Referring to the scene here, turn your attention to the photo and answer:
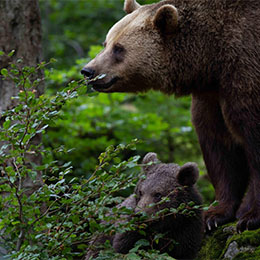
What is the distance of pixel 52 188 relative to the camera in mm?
3756

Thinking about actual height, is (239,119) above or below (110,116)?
above

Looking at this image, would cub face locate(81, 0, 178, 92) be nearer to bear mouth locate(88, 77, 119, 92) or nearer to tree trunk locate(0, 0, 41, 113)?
bear mouth locate(88, 77, 119, 92)

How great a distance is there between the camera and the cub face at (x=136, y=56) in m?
5.03

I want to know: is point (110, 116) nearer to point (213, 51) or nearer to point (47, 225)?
point (213, 51)

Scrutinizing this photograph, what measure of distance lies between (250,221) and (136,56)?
6.81 feet

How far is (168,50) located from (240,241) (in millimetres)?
2091

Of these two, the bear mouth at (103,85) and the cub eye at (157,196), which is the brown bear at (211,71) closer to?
the bear mouth at (103,85)

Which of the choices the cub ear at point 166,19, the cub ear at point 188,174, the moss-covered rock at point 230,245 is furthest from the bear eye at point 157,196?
the cub ear at point 166,19

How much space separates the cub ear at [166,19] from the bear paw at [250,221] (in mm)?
2023

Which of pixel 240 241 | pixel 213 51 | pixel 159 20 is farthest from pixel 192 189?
pixel 159 20

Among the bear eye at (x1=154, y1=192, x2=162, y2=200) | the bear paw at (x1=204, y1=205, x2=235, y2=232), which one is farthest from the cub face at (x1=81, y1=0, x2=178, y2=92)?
the bear paw at (x1=204, y1=205, x2=235, y2=232)

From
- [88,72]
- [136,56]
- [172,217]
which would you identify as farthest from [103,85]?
[172,217]

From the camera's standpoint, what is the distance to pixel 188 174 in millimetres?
5164

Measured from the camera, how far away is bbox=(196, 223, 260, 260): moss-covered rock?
15.0ft
